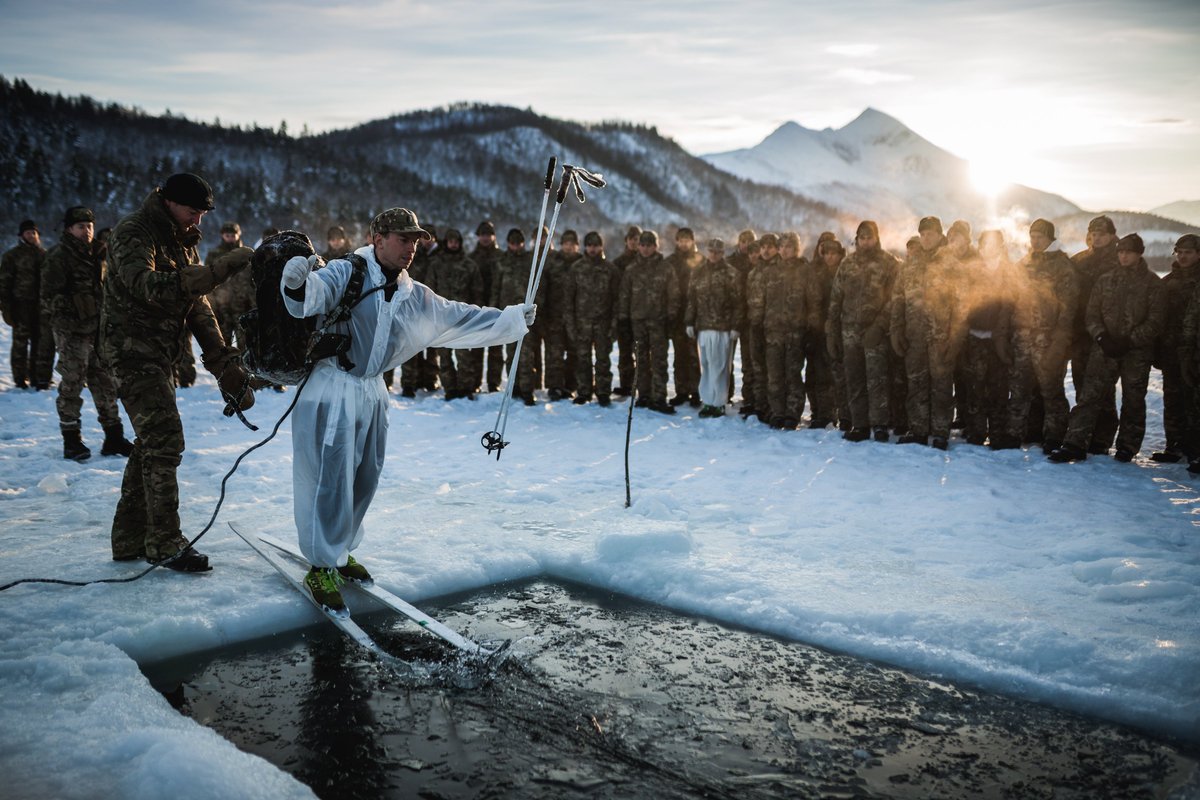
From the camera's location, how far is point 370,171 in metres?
101

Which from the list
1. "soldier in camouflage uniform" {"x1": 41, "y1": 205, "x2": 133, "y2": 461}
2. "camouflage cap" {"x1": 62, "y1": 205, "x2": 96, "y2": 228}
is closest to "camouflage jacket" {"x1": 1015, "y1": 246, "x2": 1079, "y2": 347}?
"soldier in camouflage uniform" {"x1": 41, "y1": 205, "x2": 133, "y2": 461}

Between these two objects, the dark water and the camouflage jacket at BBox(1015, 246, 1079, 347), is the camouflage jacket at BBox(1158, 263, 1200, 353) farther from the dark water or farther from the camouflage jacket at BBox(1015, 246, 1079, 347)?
the dark water

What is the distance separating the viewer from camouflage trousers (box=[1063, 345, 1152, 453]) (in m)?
7.75

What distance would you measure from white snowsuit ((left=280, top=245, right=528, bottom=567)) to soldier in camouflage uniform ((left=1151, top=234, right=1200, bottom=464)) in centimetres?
707

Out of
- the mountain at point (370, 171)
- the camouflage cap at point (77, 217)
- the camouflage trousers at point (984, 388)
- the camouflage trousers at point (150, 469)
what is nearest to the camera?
the camouflage trousers at point (150, 469)

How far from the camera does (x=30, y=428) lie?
898 centimetres

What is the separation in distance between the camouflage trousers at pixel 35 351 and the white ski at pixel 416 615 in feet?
27.4

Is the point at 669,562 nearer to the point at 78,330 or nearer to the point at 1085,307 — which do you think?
the point at 1085,307

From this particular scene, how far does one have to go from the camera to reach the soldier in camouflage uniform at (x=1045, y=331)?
26.5 feet

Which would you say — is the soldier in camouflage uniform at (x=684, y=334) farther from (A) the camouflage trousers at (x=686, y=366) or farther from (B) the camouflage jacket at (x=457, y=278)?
(B) the camouflage jacket at (x=457, y=278)

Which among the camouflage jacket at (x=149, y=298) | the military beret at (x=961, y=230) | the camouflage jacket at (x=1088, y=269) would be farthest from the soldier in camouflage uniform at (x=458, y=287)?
the camouflage jacket at (x=1088, y=269)

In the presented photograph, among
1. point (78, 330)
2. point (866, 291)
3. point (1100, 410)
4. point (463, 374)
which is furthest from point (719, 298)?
point (78, 330)

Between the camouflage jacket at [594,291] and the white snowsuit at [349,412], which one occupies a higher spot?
the camouflage jacket at [594,291]

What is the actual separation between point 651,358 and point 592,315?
1.02 metres
